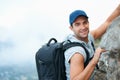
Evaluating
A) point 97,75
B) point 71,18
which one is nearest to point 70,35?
point 71,18

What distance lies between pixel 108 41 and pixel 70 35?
2.90ft

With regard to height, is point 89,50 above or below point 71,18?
below

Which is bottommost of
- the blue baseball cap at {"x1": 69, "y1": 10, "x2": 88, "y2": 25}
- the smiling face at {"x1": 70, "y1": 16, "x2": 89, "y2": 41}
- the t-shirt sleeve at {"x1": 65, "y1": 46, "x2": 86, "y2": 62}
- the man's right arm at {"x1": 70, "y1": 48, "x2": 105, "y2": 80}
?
the man's right arm at {"x1": 70, "y1": 48, "x2": 105, "y2": 80}

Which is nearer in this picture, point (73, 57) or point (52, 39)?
point (73, 57)

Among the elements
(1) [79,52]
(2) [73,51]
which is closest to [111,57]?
(1) [79,52]

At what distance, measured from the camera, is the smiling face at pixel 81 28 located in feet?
34.0

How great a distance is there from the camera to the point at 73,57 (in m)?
10.0

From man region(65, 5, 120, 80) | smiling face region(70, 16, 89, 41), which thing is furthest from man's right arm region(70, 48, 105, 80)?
smiling face region(70, 16, 89, 41)

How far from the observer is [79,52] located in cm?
997

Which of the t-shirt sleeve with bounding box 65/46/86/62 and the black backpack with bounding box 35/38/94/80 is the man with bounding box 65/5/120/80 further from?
the black backpack with bounding box 35/38/94/80

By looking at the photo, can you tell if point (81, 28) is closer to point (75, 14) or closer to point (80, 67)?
point (75, 14)

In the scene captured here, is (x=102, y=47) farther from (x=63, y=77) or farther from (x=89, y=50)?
(x=63, y=77)

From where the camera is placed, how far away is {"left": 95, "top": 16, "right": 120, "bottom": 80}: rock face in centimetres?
1000

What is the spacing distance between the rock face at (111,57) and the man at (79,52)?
0.58 feet
